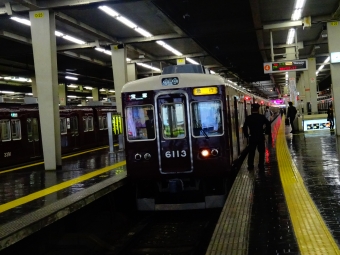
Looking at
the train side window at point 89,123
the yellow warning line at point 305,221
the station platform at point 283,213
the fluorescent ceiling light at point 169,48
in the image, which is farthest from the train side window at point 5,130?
the fluorescent ceiling light at point 169,48

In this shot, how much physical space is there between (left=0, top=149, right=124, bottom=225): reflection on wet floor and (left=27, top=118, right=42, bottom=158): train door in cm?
242

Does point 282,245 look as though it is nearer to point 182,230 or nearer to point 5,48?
point 182,230

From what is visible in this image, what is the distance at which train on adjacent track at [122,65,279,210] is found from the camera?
930 centimetres

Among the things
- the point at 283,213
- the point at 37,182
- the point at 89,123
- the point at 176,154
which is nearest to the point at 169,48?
the point at 89,123

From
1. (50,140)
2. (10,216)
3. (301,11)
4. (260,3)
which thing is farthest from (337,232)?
(301,11)

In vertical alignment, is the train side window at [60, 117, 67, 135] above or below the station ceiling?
below

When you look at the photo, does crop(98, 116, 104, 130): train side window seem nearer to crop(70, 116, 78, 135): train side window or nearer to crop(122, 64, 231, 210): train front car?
crop(70, 116, 78, 135): train side window

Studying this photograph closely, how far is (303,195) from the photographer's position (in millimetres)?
8125

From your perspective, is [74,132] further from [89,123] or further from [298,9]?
[298,9]

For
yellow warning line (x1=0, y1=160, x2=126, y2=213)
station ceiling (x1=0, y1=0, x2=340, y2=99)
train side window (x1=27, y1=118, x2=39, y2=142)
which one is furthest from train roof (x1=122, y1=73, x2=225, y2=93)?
train side window (x1=27, y1=118, x2=39, y2=142)

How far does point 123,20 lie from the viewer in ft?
60.6

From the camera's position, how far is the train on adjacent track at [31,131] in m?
16.3

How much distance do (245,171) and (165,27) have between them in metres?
10.7

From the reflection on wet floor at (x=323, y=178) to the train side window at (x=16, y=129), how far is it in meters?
10.1
